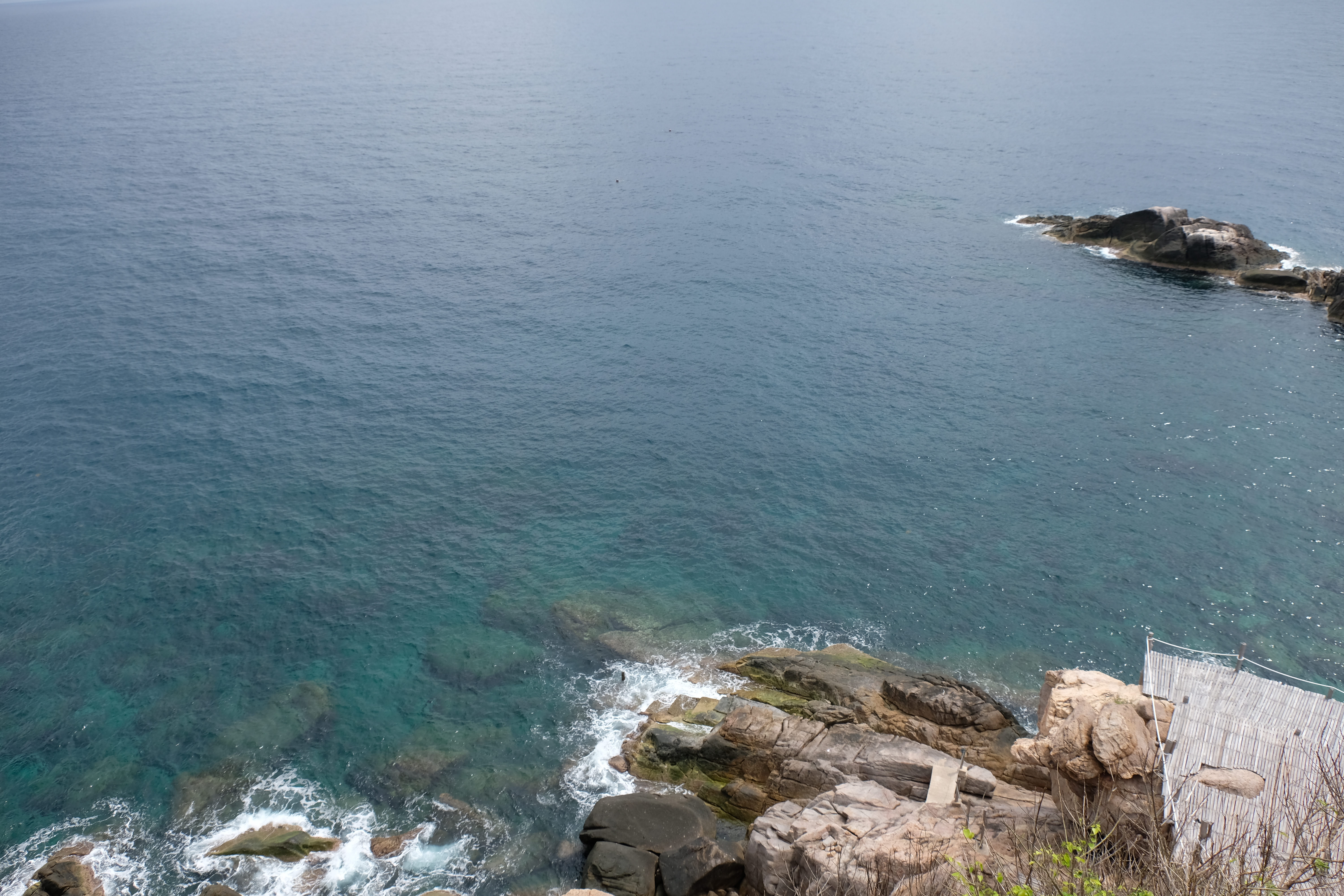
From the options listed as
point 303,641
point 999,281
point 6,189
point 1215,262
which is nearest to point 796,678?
point 303,641

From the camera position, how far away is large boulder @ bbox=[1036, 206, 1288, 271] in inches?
4208

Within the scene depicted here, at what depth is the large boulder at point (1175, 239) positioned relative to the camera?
351ft

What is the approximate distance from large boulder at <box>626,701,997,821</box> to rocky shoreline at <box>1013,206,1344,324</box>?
79034mm

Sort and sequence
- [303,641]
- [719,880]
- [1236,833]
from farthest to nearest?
[303,641] < [719,880] < [1236,833]

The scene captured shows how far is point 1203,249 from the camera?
351 feet

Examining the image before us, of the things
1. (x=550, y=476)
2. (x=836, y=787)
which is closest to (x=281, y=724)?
(x=550, y=476)

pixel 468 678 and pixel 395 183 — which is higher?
pixel 395 183

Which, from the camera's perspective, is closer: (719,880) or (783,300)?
(719,880)

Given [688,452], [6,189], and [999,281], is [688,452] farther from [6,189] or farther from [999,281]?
[6,189]

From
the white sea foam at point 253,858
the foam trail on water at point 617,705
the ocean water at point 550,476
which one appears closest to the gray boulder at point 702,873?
the ocean water at point 550,476

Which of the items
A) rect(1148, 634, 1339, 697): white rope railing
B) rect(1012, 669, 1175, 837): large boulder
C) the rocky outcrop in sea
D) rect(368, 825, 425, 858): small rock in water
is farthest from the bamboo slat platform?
rect(368, 825, 425, 858): small rock in water

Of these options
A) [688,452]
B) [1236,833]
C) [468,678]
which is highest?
[1236,833]

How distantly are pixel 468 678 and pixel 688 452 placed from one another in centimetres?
2907

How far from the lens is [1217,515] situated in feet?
220
